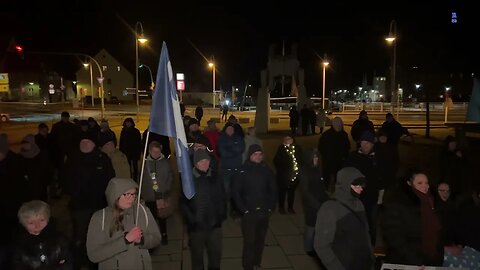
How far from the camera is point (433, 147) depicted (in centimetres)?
2055

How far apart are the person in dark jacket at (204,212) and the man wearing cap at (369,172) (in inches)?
87.4

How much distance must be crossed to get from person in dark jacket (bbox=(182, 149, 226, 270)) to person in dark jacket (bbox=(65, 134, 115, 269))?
1.48m

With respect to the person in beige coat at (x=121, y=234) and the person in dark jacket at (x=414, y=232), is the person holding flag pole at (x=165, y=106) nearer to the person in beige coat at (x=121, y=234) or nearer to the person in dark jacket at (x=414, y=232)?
the person in beige coat at (x=121, y=234)

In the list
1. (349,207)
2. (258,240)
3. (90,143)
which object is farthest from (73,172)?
(349,207)

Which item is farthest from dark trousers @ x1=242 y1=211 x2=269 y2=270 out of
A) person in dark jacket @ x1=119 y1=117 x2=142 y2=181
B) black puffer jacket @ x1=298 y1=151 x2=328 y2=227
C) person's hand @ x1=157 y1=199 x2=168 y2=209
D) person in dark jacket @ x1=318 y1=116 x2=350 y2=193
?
person in dark jacket @ x1=119 y1=117 x2=142 y2=181

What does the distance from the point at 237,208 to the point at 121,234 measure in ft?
8.39

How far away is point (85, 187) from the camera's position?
645cm

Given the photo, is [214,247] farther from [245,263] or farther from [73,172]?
[73,172]

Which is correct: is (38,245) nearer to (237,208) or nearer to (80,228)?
(80,228)

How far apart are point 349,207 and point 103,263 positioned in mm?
2166

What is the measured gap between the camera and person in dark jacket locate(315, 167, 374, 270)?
13.6 feet

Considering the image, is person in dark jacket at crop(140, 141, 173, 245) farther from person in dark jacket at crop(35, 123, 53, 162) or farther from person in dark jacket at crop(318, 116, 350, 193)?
person in dark jacket at crop(35, 123, 53, 162)

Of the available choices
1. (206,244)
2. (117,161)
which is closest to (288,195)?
(117,161)

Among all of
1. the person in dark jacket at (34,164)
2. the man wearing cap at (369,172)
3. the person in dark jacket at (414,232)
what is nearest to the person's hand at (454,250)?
the person in dark jacket at (414,232)
